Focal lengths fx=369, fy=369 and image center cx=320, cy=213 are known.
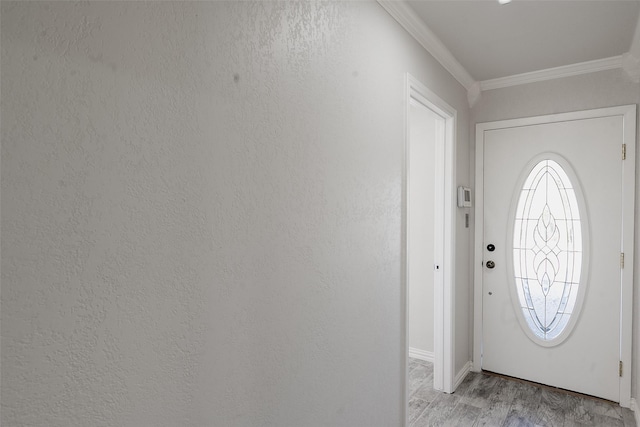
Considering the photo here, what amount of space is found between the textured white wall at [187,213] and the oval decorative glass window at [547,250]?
193 centimetres

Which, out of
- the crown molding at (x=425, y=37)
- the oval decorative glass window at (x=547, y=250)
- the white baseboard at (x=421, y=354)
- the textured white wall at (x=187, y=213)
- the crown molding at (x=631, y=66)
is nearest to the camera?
the textured white wall at (x=187, y=213)

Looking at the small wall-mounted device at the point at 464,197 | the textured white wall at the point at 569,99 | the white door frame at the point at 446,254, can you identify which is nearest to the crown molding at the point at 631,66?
the textured white wall at the point at 569,99

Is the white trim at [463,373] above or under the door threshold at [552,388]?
above

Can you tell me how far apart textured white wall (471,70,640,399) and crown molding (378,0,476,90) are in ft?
1.12

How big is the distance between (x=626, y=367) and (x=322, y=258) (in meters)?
2.68

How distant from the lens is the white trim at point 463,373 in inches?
119

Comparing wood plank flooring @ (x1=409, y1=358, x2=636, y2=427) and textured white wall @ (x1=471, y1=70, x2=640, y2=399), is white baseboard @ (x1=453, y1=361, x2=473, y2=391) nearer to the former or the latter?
wood plank flooring @ (x1=409, y1=358, x2=636, y2=427)

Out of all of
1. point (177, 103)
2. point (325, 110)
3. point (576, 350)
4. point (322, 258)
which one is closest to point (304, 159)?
point (325, 110)

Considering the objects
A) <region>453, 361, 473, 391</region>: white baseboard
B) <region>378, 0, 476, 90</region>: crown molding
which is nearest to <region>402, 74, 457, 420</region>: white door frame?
<region>453, 361, 473, 391</region>: white baseboard

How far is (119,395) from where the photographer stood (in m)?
0.85

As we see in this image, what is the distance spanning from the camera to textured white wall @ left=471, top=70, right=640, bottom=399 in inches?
104

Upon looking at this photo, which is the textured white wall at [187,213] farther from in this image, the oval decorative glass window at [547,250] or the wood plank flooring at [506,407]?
the oval decorative glass window at [547,250]

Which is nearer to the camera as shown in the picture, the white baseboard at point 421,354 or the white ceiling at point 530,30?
the white ceiling at point 530,30

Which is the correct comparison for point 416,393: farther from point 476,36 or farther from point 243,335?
point 476,36
